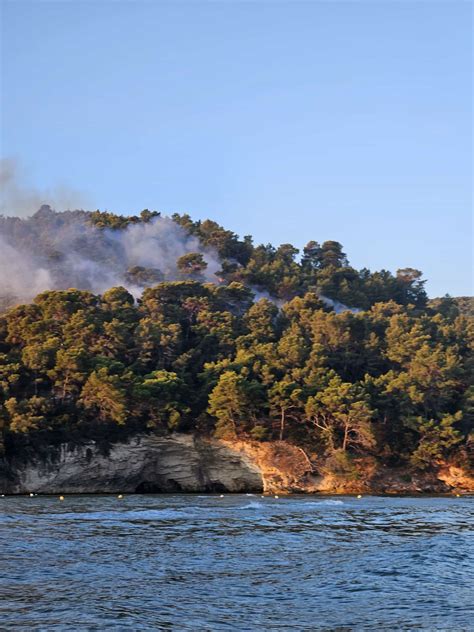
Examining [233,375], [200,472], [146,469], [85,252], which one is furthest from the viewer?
[85,252]

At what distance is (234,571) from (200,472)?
2005 inches

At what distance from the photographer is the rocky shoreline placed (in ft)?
230

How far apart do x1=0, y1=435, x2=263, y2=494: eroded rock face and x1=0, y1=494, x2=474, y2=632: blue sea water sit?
23.9 meters

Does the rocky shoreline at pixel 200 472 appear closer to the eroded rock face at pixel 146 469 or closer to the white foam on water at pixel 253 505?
the eroded rock face at pixel 146 469

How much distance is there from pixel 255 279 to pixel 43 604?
110m

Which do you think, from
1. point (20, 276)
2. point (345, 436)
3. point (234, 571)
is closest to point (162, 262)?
point (20, 276)

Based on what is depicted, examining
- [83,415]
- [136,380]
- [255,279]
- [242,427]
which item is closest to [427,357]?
[242,427]

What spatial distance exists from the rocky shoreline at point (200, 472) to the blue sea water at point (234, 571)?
24.0 metres

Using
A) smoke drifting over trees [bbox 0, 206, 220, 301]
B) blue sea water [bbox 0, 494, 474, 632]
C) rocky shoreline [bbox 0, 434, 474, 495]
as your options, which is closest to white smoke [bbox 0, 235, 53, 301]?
smoke drifting over trees [bbox 0, 206, 220, 301]

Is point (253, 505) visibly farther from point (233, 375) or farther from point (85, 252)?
point (85, 252)

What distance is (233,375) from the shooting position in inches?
2911

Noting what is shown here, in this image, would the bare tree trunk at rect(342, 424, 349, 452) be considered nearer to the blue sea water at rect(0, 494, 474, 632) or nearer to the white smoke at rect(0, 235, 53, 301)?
the blue sea water at rect(0, 494, 474, 632)

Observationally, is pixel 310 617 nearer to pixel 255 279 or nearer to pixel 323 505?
pixel 323 505

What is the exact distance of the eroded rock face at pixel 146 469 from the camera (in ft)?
229
